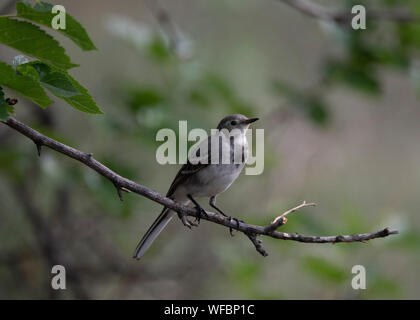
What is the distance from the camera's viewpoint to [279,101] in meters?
8.73

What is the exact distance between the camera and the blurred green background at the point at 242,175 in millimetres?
4785

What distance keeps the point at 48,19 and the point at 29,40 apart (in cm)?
11

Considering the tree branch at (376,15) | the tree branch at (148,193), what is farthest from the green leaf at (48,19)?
the tree branch at (376,15)

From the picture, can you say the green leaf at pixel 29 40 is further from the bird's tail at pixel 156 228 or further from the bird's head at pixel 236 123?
the bird's head at pixel 236 123

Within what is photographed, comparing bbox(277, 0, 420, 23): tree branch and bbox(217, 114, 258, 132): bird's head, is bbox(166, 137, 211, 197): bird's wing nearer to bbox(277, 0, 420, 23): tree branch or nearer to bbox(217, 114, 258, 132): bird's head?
bbox(217, 114, 258, 132): bird's head

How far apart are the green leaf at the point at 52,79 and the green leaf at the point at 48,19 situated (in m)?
0.16

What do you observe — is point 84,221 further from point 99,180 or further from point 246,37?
point 246,37

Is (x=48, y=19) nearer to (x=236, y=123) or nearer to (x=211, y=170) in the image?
(x=211, y=170)

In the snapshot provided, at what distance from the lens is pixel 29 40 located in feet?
6.60

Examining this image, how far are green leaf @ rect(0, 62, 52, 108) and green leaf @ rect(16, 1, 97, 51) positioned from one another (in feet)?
0.80

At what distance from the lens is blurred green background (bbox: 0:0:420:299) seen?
4785mm

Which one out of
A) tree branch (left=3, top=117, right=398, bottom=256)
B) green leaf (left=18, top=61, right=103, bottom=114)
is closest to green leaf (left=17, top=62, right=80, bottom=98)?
green leaf (left=18, top=61, right=103, bottom=114)

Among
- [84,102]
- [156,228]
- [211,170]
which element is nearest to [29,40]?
[84,102]

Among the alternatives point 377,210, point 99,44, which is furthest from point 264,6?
point 377,210
